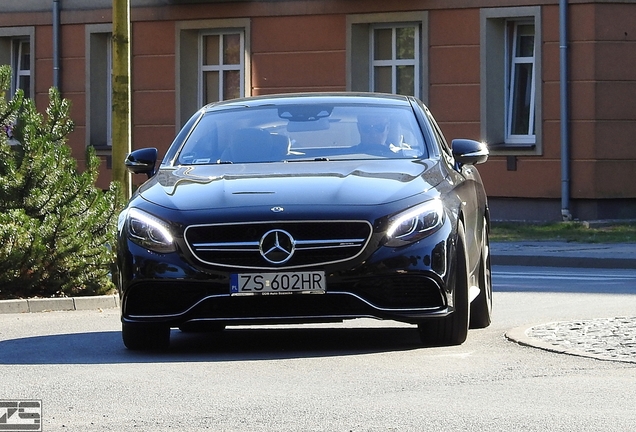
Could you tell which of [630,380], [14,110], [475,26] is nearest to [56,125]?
[14,110]

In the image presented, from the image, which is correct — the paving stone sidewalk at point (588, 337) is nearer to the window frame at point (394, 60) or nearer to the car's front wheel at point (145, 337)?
the car's front wheel at point (145, 337)

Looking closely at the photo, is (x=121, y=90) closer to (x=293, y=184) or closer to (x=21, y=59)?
(x=293, y=184)

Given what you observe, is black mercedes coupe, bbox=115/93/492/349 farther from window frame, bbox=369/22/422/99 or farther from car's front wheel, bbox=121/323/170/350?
window frame, bbox=369/22/422/99

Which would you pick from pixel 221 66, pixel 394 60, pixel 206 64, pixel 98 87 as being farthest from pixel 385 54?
pixel 98 87

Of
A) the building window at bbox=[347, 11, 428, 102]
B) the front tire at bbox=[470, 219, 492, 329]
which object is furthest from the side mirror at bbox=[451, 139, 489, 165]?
the building window at bbox=[347, 11, 428, 102]

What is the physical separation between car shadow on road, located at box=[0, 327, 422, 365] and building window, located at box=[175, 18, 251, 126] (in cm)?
1901

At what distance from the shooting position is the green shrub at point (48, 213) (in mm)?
13641

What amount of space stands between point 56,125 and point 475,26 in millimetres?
13876

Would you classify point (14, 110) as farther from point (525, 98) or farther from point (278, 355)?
point (525, 98)

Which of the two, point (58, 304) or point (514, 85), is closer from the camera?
point (58, 304)

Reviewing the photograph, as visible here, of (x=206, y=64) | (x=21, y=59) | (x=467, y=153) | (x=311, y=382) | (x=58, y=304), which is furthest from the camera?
(x=21, y=59)

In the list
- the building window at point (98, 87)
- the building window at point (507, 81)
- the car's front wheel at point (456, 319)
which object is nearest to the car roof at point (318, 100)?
the car's front wheel at point (456, 319)

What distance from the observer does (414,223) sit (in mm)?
9422

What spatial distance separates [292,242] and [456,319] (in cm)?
116
